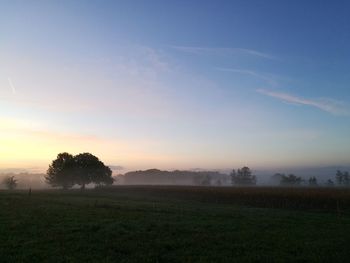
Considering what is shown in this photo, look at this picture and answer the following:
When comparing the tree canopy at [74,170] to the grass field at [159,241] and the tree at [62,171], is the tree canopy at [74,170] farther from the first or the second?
the grass field at [159,241]

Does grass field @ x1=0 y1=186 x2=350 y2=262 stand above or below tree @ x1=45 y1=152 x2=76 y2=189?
below

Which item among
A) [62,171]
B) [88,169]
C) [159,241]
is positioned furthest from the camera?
[88,169]

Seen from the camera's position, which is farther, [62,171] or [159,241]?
[62,171]

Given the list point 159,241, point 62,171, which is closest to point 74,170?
point 62,171

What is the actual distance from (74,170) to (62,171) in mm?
3876

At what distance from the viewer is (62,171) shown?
120938mm

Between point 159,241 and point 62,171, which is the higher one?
point 62,171

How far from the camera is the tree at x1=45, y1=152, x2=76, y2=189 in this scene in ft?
398

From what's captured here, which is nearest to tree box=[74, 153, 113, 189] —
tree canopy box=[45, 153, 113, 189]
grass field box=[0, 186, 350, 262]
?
tree canopy box=[45, 153, 113, 189]

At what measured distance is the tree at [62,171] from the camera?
121 meters

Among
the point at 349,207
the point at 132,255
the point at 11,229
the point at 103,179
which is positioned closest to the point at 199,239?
the point at 132,255

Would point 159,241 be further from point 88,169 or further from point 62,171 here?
point 88,169

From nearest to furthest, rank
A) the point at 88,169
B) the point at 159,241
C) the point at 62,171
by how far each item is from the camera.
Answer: the point at 159,241, the point at 62,171, the point at 88,169

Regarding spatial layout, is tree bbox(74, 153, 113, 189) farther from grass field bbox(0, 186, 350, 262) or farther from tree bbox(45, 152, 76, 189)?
grass field bbox(0, 186, 350, 262)
